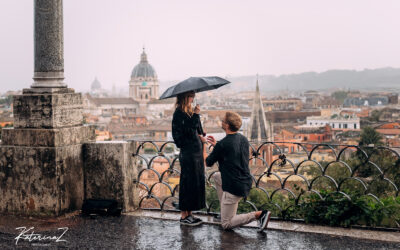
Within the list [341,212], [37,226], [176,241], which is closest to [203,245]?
[176,241]

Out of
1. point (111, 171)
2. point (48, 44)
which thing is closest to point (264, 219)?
point (111, 171)

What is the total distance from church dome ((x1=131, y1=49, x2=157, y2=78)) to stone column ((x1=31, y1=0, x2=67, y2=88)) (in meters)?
158

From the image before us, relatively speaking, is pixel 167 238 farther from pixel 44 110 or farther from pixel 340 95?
pixel 340 95

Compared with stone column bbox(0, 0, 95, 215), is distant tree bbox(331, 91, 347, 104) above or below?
above

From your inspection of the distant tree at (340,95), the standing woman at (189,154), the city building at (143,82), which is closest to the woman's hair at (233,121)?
the standing woman at (189,154)

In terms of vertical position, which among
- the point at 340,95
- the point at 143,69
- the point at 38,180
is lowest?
the point at 38,180

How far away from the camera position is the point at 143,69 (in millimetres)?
161500

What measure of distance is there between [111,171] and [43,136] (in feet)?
2.20

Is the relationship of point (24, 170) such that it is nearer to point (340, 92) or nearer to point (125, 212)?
point (125, 212)

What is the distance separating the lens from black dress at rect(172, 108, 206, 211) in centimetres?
425

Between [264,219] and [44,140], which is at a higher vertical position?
[44,140]

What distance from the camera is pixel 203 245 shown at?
3.79 meters

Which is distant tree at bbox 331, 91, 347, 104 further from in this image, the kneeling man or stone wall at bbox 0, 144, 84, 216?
the kneeling man
